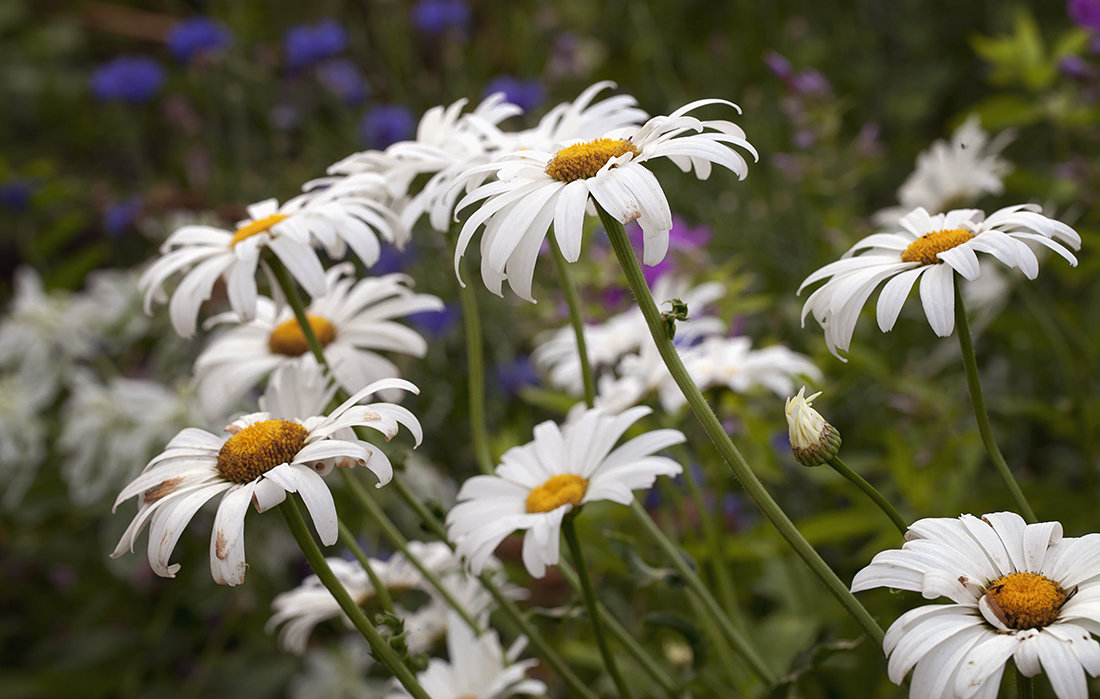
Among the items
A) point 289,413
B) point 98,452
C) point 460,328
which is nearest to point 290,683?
point 98,452

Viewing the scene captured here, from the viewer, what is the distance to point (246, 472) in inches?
23.8

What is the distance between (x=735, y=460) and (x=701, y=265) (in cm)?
85

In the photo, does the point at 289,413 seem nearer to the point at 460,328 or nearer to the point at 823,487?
the point at 823,487

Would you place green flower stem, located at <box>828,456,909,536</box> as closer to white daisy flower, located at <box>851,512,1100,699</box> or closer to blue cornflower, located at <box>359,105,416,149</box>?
white daisy flower, located at <box>851,512,1100,699</box>

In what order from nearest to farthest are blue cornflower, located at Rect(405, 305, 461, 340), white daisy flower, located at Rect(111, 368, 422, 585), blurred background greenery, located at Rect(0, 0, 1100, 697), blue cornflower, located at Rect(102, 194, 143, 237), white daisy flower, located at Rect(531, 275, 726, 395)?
white daisy flower, located at Rect(111, 368, 422, 585) < white daisy flower, located at Rect(531, 275, 726, 395) < blurred background greenery, located at Rect(0, 0, 1100, 697) < blue cornflower, located at Rect(405, 305, 461, 340) < blue cornflower, located at Rect(102, 194, 143, 237)

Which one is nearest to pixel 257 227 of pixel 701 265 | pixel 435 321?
pixel 701 265

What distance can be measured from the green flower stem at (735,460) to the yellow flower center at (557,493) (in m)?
0.13

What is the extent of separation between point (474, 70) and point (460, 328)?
120cm

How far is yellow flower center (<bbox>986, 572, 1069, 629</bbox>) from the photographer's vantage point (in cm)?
49

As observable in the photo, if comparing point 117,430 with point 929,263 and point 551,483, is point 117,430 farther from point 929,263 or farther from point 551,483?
point 929,263

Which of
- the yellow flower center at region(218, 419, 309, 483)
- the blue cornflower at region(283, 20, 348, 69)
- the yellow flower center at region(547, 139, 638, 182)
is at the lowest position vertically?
the yellow flower center at region(218, 419, 309, 483)

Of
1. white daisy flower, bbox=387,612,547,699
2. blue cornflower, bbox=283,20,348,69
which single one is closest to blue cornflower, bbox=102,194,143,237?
blue cornflower, bbox=283,20,348,69

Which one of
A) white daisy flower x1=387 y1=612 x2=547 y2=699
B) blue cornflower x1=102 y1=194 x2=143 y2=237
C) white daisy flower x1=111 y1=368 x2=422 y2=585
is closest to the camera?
white daisy flower x1=111 y1=368 x2=422 y2=585

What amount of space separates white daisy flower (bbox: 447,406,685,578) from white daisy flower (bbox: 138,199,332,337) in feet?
0.62
